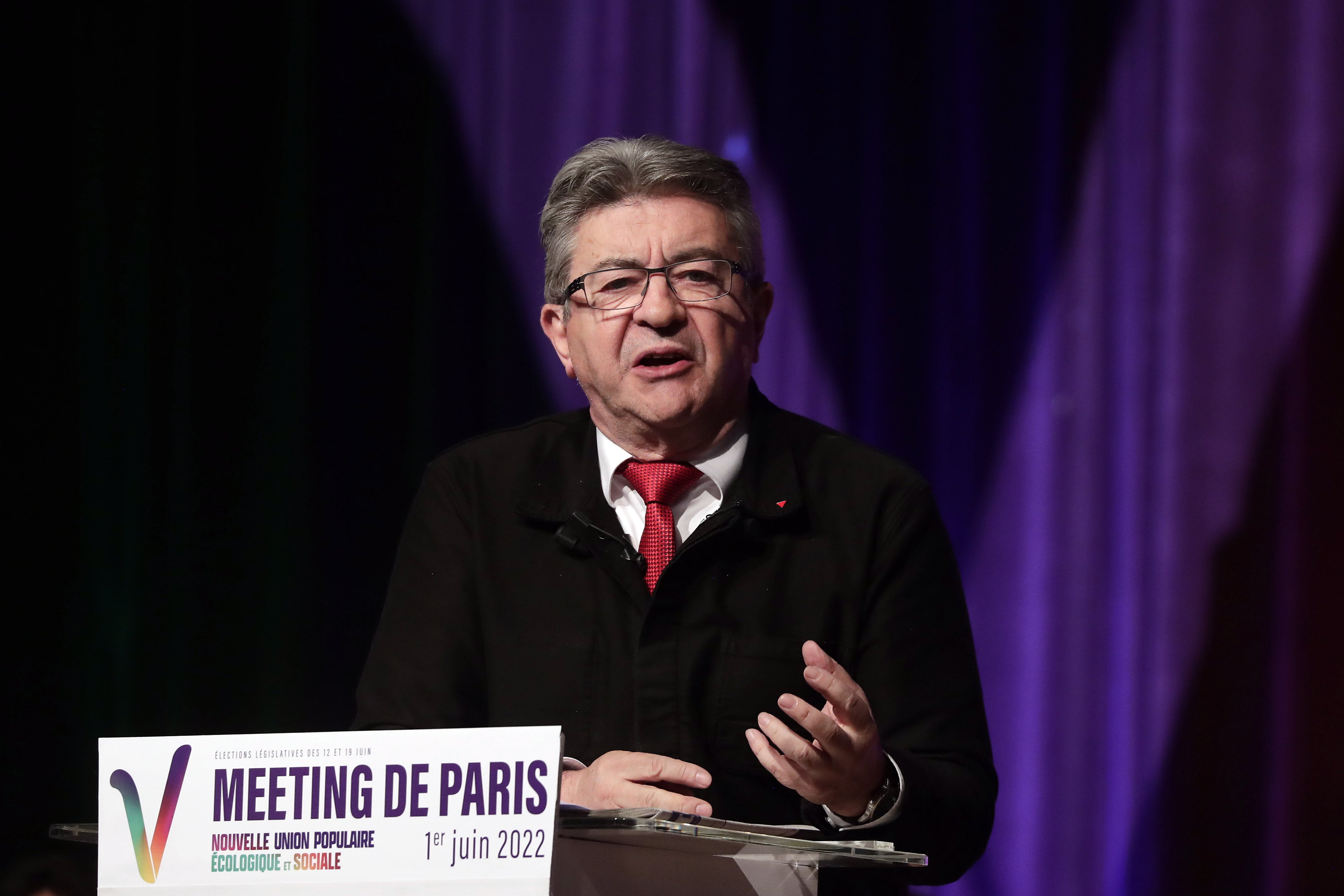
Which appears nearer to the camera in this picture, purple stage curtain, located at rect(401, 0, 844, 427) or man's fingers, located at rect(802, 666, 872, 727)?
man's fingers, located at rect(802, 666, 872, 727)

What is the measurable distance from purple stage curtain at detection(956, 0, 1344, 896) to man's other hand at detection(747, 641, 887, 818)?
5.16ft

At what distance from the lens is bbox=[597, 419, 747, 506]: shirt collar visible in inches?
67.9

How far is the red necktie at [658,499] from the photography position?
1.66 m

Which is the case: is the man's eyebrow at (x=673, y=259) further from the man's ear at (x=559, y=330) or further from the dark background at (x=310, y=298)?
the dark background at (x=310, y=298)

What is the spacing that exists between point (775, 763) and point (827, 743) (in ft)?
0.16

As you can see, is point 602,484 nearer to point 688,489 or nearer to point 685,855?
point 688,489

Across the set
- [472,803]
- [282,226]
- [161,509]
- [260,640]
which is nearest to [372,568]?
[260,640]

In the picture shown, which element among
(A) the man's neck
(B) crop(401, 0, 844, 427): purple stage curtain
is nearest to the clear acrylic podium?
(A) the man's neck

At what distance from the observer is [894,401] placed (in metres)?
2.82

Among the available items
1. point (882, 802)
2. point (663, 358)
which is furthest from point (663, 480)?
point (882, 802)

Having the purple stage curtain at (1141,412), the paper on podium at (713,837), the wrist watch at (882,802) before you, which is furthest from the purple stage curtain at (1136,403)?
the paper on podium at (713,837)

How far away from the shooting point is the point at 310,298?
2.89 metres

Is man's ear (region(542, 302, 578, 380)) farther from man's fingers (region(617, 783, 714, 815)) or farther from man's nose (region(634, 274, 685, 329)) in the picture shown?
man's fingers (region(617, 783, 714, 815))

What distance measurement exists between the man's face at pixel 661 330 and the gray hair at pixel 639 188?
15 millimetres
